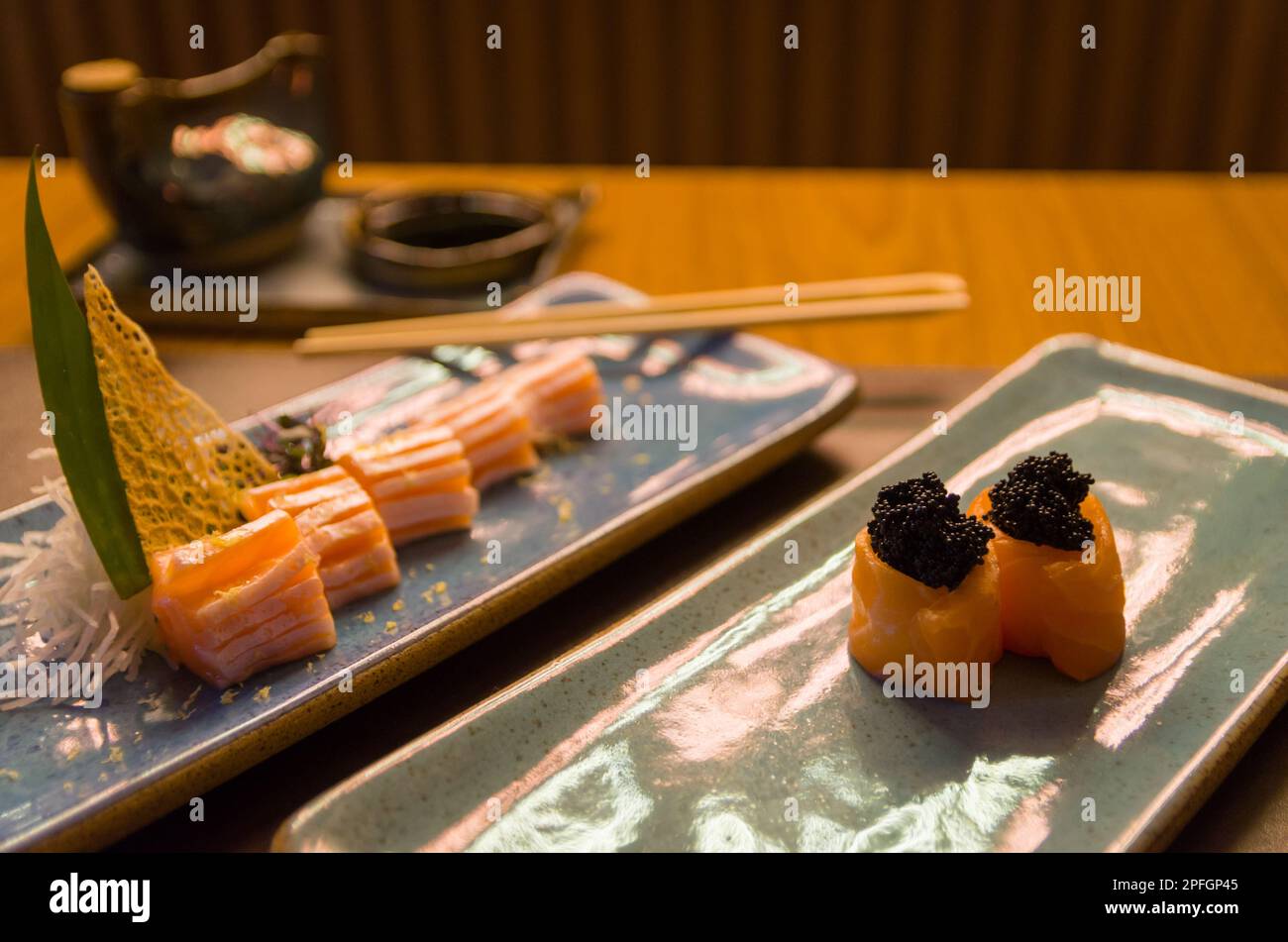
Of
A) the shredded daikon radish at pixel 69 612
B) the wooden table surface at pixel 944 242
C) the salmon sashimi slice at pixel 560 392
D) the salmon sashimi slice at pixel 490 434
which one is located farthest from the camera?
the wooden table surface at pixel 944 242

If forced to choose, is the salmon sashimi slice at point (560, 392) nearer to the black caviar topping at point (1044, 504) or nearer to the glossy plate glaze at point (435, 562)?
the glossy plate glaze at point (435, 562)

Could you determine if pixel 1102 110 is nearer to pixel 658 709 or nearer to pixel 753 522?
pixel 753 522

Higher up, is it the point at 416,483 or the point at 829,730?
the point at 416,483

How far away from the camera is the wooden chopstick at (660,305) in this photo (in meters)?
2.33

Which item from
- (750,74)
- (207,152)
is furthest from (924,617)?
(750,74)

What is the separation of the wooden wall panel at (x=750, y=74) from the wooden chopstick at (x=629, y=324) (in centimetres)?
252

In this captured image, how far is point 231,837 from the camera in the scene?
1345mm

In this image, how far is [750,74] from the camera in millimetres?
4652

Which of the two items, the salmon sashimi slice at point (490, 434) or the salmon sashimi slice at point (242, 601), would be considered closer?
the salmon sashimi slice at point (242, 601)

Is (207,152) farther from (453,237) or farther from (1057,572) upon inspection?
(1057,572)

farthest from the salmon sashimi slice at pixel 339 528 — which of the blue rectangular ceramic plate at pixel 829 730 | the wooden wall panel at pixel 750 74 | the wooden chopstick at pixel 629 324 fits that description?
the wooden wall panel at pixel 750 74

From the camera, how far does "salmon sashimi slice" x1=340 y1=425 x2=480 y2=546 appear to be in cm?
177

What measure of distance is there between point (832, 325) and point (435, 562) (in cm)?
108
